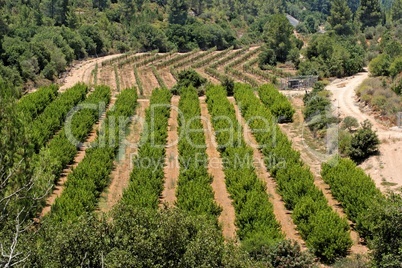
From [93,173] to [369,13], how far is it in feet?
266

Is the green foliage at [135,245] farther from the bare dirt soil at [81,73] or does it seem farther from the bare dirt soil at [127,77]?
the bare dirt soil at [127,77]

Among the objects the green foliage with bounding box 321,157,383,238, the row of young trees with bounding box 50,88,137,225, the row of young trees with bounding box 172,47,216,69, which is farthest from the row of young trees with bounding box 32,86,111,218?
the row of young trees with bounding box 172,47,216,69

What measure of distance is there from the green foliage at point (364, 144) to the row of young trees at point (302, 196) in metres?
3.93

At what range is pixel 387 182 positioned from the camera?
26781 millimetres

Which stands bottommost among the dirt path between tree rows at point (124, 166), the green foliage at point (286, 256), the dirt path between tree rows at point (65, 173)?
the dirt path between tree rows at point (124, 166)

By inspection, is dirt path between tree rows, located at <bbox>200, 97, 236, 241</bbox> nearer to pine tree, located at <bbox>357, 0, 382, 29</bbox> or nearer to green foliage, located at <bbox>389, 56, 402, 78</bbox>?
green foliage, located at <bbox>389, 56, 402, 78</bbox>

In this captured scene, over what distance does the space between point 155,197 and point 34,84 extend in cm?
3321

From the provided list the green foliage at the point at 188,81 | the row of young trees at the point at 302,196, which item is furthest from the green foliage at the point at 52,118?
the row of young trees at the point at 302,196

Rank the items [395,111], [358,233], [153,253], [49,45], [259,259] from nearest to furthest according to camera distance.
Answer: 1. [153,253]
2. [259,259]
3. [358,233]
4. [395,111]
5. [49,45]

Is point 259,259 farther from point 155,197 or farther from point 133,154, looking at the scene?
point 133,154

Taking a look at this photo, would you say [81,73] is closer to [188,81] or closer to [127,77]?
[127,77]

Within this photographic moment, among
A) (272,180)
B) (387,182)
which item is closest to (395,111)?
(387,182)

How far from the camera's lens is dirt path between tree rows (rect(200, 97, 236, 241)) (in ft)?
76.0

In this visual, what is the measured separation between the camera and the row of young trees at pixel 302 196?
19.9 metres
